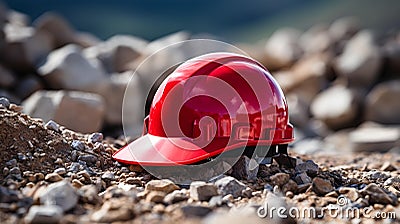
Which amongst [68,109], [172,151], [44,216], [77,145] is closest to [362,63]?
[68,109]

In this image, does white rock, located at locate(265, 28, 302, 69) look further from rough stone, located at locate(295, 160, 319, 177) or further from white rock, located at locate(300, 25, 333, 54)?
rough stone, located at locate(295, 160, 319, 177)

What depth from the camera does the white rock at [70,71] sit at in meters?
5.72

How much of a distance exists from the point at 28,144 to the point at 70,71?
3327 millimetres

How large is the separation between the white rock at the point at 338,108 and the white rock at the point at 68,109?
3.71 meters

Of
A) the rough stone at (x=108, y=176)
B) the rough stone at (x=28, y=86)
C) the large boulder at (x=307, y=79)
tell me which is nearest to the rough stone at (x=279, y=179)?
the rough stone at (x=108, y=176)

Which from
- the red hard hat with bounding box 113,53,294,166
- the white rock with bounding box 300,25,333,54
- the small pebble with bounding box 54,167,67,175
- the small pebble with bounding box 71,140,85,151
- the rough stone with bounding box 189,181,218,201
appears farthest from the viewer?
the white rock with bounding box 300,25,333,54

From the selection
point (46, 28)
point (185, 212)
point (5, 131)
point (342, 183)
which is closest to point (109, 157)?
point (5, 131)

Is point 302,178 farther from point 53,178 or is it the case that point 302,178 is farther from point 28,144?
point 28,144

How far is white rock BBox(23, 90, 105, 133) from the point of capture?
15.4 feet

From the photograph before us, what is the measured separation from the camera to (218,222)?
1.63 metres

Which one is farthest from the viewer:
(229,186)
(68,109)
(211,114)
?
(68,109)

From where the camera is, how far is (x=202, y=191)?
214 cm

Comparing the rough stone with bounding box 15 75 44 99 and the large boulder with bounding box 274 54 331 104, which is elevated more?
the rough stone with bounding box 15 75 44 99

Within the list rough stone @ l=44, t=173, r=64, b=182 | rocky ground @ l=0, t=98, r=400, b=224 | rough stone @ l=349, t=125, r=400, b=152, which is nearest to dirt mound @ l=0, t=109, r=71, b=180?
rocky ground @ l=0, t=98, r=400, b=224
